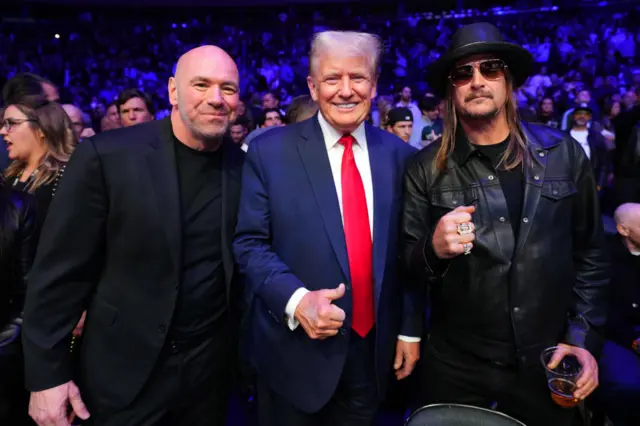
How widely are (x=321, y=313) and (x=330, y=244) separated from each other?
31cm

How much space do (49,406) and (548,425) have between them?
1.74 metres

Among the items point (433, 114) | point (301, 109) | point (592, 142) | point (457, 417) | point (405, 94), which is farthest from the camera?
point (405, 94)

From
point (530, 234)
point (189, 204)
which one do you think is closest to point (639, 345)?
point (530, 234)

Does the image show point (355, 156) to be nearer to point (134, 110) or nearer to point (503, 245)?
point (503, 245)

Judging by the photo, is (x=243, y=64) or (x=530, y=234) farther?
(x=243, y=64)

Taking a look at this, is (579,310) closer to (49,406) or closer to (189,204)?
(189,204)

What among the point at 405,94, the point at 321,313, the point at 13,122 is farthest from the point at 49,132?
the point at 405,94

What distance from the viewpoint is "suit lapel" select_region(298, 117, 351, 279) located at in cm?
171

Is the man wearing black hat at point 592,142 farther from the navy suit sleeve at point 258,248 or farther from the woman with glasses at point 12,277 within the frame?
the woman with glasses at point 12,277

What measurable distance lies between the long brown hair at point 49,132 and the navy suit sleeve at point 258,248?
1617 millimetres

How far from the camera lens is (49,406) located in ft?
5.58

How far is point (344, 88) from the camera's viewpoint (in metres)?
1.74

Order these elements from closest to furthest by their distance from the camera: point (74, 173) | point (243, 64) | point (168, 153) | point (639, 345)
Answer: point (74, 173)
point (168, 153)
point (639, 345)
point (243, 64)

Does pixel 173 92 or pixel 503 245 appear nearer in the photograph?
pixel 503 245
